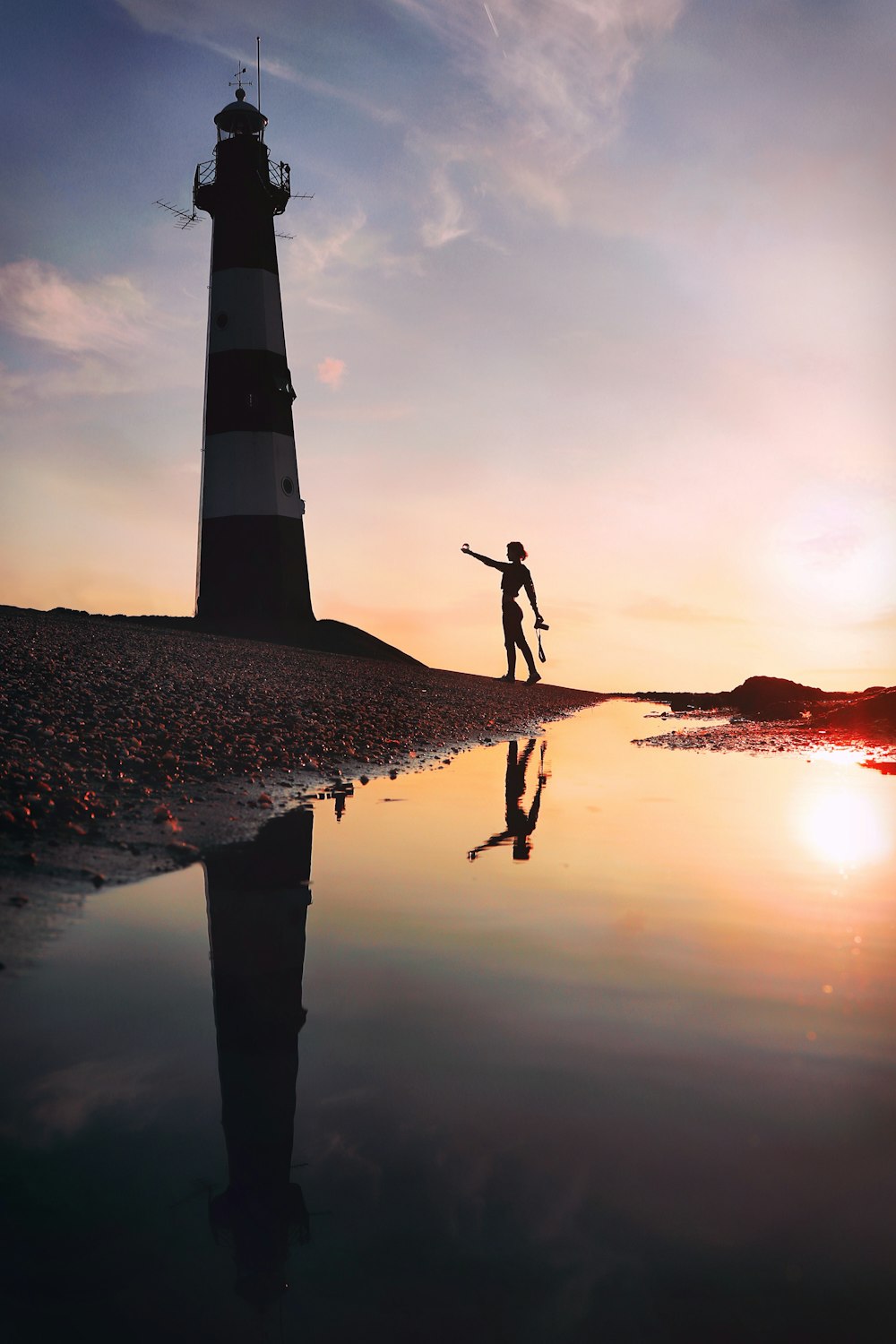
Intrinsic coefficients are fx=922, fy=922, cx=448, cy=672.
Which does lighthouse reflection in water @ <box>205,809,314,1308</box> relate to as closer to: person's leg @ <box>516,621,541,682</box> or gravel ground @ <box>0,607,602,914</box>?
gravel ground @ <box>0,607,602,914</box>

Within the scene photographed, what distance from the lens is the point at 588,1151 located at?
7.70 feet

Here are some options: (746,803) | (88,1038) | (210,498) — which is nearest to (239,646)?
(210,498)

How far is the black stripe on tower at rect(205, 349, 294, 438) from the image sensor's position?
28406 millimetres

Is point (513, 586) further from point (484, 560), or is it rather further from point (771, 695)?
point (771, 695)

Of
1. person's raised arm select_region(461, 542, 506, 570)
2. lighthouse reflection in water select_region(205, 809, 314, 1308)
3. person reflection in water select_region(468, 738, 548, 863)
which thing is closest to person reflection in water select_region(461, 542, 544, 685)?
person's raised arm select_region(461, 542, 506, 570)

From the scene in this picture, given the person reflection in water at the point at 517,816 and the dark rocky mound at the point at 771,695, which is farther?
the dark rocky mound at the point at 771,695

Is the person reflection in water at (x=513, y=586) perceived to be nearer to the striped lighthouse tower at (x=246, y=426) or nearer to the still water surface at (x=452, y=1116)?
the striped lighthouse tower at (x=246, y=426)

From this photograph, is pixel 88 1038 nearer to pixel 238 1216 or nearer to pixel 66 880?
pixel 238 1216

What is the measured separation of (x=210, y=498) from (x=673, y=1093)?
28.1 m

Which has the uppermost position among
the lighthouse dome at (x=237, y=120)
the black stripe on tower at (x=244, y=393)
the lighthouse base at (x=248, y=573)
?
the lighthouse dome at (x=237, y=120)

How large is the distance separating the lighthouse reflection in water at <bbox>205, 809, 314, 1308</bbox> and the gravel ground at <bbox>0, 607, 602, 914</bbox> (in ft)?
2.44

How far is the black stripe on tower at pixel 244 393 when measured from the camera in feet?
93.2

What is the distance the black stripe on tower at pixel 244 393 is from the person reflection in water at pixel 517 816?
19.6 m

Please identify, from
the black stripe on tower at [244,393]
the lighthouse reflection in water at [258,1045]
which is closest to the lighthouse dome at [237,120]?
the black stripe on tower at [244,393]
